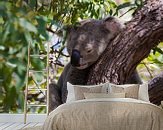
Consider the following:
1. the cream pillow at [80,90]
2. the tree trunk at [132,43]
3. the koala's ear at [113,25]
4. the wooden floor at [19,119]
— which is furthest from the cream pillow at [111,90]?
the wooden floor at [19,119]

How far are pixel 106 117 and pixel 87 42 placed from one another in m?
0.94

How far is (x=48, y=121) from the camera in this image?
6.20 feet

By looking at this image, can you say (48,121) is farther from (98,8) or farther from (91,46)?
(98,8)

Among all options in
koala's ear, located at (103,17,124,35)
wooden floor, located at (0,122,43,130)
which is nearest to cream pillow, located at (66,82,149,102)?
koala's ear, located at (103,17,124,35)

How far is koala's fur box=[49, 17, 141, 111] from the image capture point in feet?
8.29

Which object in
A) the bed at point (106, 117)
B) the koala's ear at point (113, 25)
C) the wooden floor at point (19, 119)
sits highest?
the koala's ear at point (113, 25)

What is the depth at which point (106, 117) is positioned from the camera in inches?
71.8

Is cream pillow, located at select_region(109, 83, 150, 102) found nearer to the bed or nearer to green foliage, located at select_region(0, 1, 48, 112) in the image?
the bed

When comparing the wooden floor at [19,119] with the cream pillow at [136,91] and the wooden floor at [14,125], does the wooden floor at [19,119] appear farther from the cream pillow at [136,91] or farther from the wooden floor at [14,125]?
the cream pillow at [136,91]

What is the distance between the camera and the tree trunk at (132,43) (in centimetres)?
228

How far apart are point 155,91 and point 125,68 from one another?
1.07 ft

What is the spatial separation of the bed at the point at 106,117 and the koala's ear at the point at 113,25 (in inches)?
28.2

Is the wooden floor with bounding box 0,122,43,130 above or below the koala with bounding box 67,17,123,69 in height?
below

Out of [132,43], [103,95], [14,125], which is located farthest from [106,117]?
[14,125]
